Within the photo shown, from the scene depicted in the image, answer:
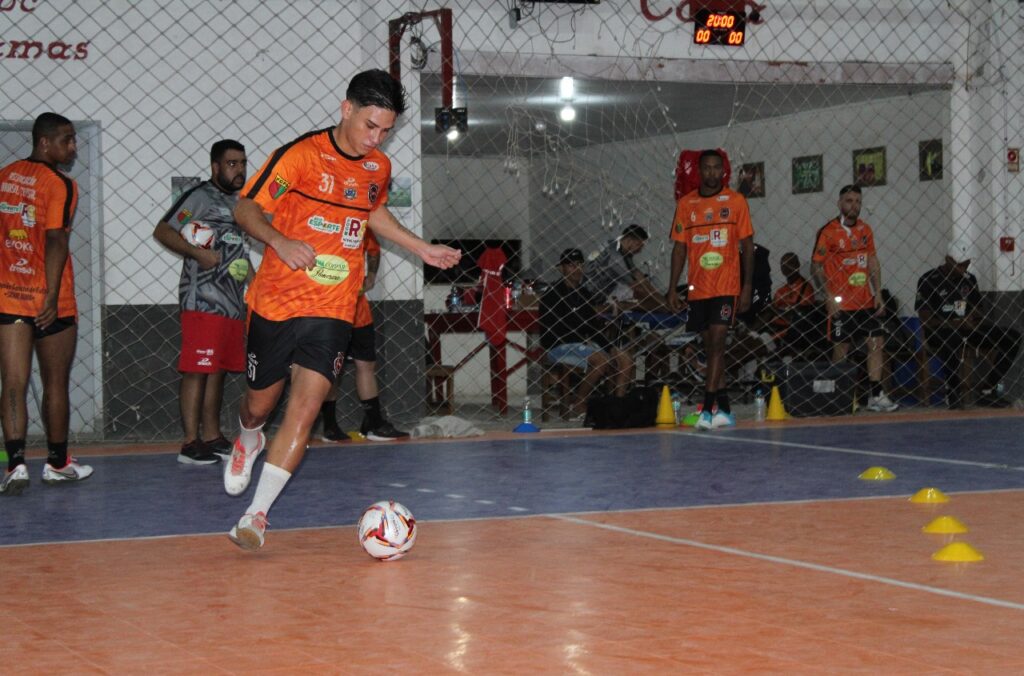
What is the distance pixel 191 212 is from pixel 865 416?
5.98 metres

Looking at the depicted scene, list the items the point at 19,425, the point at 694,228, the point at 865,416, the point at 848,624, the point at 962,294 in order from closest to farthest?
the point at 848,624 < the point at 19,425 < the point at 694,228 < the point at 865,416 < the point at 962,294

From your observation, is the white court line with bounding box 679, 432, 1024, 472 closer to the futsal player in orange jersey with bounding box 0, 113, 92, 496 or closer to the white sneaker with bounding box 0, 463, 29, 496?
the futsal player in orange jersey with bounding box 0, 113, 92, 496

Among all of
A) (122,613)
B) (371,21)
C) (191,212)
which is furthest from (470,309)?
(122,613)

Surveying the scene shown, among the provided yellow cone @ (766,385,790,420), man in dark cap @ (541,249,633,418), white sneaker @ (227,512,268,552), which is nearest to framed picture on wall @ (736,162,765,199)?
man in dark cap @ (541,249,633,418)

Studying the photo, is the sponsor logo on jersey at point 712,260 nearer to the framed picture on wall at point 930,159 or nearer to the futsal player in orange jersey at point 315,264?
the futsal player in orange jersey at point 315,264

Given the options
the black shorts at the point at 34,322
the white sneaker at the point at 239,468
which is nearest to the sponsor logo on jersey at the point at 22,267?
the black shorts at the point at 34,322

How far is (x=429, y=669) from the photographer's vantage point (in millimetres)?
3258

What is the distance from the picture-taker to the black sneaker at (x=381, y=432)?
10062 millimetres

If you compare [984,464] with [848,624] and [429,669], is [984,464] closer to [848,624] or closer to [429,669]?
[848,624]

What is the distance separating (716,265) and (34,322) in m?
5.04

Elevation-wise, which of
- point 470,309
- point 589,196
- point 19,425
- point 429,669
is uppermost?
point 589,196

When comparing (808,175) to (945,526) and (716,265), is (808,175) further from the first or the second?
(945,526)

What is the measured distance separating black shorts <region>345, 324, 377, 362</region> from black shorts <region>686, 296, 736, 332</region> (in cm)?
240

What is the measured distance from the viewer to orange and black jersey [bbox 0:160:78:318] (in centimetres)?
719
